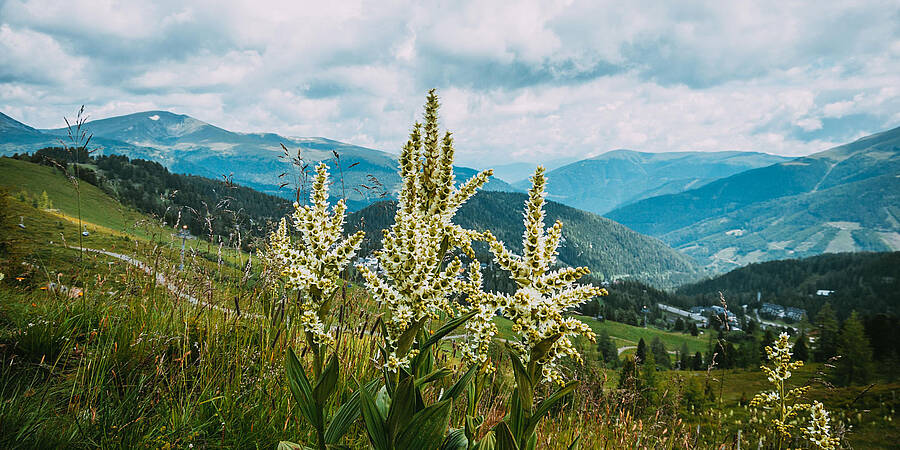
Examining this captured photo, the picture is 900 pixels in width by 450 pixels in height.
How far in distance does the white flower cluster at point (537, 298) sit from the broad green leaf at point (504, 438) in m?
0.55

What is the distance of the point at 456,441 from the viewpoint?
11.5 feet

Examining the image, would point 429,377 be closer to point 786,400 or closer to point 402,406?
point 402,406

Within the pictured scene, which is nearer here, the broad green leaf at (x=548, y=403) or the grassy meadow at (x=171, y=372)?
the broad green leaf at (x=548, y=403)

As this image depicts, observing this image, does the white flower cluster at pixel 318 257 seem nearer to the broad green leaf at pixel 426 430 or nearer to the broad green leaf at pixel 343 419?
the broad green leaf at pixel 343 419

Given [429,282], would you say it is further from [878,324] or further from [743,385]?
[878,324]

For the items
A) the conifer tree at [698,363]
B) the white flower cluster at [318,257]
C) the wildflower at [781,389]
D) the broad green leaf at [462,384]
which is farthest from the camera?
the conifer tree at [698,363]

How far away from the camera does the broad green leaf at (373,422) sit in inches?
121

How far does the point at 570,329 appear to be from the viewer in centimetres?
315

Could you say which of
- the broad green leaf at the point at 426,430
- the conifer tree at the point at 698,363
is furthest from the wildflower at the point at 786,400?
the conifer tree at the point at 698,363

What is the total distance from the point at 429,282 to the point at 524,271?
804mm

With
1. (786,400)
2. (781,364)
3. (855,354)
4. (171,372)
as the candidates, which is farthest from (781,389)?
(855,354)

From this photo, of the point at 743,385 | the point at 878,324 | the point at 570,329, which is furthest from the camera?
the point at 878,324

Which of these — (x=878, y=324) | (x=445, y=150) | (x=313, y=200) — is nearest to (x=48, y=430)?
(x=313, y=200)

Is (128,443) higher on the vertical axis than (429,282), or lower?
lower
